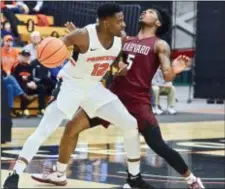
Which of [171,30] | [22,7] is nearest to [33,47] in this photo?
[22,7]

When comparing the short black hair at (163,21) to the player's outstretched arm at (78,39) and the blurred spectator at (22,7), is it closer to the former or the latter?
the player's outstretched arm at (78,39)

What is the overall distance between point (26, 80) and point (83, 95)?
30.4 ft

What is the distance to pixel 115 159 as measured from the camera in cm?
894

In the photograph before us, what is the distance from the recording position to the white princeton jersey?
628cm

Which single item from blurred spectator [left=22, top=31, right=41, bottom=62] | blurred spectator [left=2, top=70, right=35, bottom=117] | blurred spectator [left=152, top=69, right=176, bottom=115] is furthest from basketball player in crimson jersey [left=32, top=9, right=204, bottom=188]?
blurred spectator [left=152, top=69, right=176, bottom=115]

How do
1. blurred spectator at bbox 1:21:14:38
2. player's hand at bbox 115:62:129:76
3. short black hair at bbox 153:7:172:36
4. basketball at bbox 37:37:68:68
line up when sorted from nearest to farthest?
basketball at bbox 37:37:68:68 → player's hand at bbox 115:62:129:76 → short black hair at bbox 153:7:172:36 → blurred spectator at bbox 1:21:14:38

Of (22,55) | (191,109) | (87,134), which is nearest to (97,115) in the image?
(87,134)

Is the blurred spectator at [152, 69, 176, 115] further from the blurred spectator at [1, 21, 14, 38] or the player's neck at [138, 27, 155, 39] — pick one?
the player's neck at [138, 27, 155, 39]

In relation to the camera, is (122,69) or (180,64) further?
(122,69)

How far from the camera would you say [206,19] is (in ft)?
67.5

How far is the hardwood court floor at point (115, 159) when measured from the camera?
23.2 ft

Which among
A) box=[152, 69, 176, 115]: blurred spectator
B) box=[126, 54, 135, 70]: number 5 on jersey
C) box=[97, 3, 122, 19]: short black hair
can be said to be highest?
box=[97, 3, 122, 19]: short black hair

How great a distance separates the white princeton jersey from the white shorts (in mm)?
66

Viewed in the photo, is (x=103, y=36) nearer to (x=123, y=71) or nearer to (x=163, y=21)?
(x=123, y=71)
